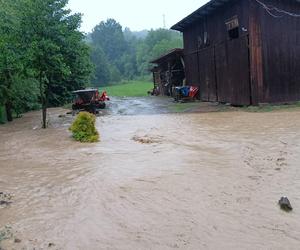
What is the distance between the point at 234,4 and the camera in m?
19.8

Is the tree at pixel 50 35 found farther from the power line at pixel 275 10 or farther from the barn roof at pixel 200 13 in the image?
the power line at pixel 275 10

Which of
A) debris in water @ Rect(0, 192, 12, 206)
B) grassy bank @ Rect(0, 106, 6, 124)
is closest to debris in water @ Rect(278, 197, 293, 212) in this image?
debris in water @ Rect(0, 192, 12, 206)

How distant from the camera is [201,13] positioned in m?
23.5

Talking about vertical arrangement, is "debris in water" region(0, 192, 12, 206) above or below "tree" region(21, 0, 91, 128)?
below

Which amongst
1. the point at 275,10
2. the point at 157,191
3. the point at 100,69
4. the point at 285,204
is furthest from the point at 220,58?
the point at 100,69

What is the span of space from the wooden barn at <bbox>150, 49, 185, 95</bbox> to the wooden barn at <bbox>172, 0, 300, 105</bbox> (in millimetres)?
8675

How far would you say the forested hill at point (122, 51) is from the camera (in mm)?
83819

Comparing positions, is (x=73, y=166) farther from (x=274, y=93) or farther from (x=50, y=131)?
(x=274, y=93)

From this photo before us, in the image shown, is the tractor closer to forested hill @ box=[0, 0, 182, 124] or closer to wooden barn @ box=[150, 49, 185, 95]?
forested hill @ box=[0, 0, 182, 124]

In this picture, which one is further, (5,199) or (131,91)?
(131,91)

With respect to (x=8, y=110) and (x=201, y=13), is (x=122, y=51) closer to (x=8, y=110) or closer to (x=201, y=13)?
(x=201, y=13)

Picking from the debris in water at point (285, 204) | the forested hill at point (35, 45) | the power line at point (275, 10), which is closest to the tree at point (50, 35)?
the forested hill at point (35, 45)

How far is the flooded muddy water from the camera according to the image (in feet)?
17.6

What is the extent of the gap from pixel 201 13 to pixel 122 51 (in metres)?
92.9
